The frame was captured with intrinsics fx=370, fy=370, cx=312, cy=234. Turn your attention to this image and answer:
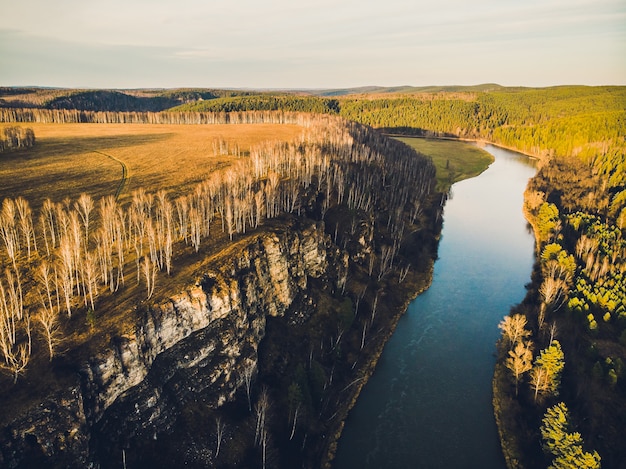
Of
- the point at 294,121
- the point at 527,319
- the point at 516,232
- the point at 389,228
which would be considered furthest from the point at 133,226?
the point at 294,121

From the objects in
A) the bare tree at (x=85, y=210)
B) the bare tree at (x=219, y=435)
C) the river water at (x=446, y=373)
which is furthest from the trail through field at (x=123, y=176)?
the river water at (x=446, y=373)

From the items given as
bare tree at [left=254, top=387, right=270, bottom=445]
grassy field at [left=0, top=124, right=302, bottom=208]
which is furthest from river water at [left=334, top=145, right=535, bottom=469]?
grassy field at [left=0, top=124, right=302, bottom=208]

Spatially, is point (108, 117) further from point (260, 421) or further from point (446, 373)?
point (446, 373)

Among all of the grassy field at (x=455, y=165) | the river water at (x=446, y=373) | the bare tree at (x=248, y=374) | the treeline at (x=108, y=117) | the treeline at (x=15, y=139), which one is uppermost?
the treeline at (x=108, y=117)

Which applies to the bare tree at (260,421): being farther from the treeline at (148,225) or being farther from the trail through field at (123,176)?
the trail through field at (123,176)

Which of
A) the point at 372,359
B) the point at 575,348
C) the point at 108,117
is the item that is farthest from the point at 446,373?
the point at 108,117

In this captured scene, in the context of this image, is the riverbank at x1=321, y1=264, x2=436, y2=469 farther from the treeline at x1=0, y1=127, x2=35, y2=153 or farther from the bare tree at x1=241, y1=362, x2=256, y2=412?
the treeline at x1=0, y1=127, x2=35, y2=153

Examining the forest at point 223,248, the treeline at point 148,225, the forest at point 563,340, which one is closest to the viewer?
the forest at point 223,248
